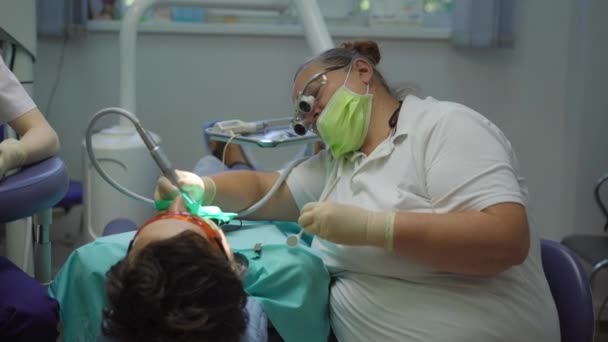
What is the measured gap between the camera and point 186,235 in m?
1.06

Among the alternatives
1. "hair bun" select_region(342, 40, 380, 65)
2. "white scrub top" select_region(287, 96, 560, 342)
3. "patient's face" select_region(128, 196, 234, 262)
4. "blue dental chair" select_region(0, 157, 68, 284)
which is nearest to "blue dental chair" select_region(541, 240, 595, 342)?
"white scrub top" select_region(287, 96, 560, 342)

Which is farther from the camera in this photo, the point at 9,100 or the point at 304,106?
the point at 9,100

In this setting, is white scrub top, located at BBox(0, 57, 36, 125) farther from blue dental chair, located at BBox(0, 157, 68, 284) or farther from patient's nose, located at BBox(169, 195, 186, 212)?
patient's nose, located at BBox(169, 195, 186, 212)

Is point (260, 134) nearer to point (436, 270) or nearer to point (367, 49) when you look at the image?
point (367, 49)

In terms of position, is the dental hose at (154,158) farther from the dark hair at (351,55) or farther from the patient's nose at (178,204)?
the dark hair at (351,55)

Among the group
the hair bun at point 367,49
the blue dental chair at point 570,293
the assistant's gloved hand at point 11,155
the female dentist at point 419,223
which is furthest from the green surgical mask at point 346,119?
the assistant's gloved hand at point 11,155

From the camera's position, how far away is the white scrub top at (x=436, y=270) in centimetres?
126

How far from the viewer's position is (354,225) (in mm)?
1238

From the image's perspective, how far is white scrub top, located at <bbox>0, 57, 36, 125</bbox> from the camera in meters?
1.63

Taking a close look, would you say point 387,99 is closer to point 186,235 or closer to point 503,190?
point 503,190

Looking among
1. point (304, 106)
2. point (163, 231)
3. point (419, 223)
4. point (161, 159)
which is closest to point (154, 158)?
point (161, 159)

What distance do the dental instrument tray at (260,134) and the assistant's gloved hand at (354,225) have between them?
19.8 inches

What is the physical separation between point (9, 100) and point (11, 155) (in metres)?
0.34

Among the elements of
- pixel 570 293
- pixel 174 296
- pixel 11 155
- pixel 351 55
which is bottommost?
pixel 570 293
